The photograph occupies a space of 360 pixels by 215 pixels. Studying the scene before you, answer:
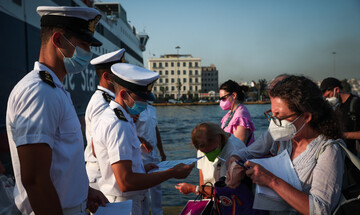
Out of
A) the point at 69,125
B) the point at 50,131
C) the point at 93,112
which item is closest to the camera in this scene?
the point at 50,131

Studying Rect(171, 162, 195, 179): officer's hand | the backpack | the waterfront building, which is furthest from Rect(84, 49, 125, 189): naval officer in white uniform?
the waterfront building

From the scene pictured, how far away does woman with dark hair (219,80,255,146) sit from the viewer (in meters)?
3.55

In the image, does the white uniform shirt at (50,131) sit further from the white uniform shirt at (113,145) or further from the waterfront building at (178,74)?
the waterfront building at (178,74)

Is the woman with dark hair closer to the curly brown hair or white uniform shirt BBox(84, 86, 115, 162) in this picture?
white uniform shirt BBox(84, 86, 115, 162)

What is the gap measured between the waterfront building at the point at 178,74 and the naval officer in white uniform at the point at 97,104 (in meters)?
94.3

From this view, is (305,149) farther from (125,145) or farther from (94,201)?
(94,201)

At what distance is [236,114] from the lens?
12.1 ft

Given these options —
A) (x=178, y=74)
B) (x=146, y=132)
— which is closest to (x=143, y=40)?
(x=146, y=132)

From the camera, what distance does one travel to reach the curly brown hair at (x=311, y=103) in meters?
1.64

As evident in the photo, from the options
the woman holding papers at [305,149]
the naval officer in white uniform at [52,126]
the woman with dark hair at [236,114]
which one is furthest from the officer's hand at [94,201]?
the woman with dark hair at [236,114]

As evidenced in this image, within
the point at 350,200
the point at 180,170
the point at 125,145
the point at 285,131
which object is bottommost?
the point at 180,170

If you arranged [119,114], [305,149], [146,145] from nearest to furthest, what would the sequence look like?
[305,149] < [119,114] < [146,145]

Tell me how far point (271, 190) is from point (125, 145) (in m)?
0.96

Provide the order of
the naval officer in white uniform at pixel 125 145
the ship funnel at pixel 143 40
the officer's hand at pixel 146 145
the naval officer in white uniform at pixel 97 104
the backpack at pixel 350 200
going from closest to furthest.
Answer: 1. the backpack at pixel 350 200
2. the naval officer in white uniform at pixel 125 145
3. the naval officer in white uniform at pixel 97 104
4. the officer's hand at pixel 146 145
5. the ship funnel at pixel 143 40
